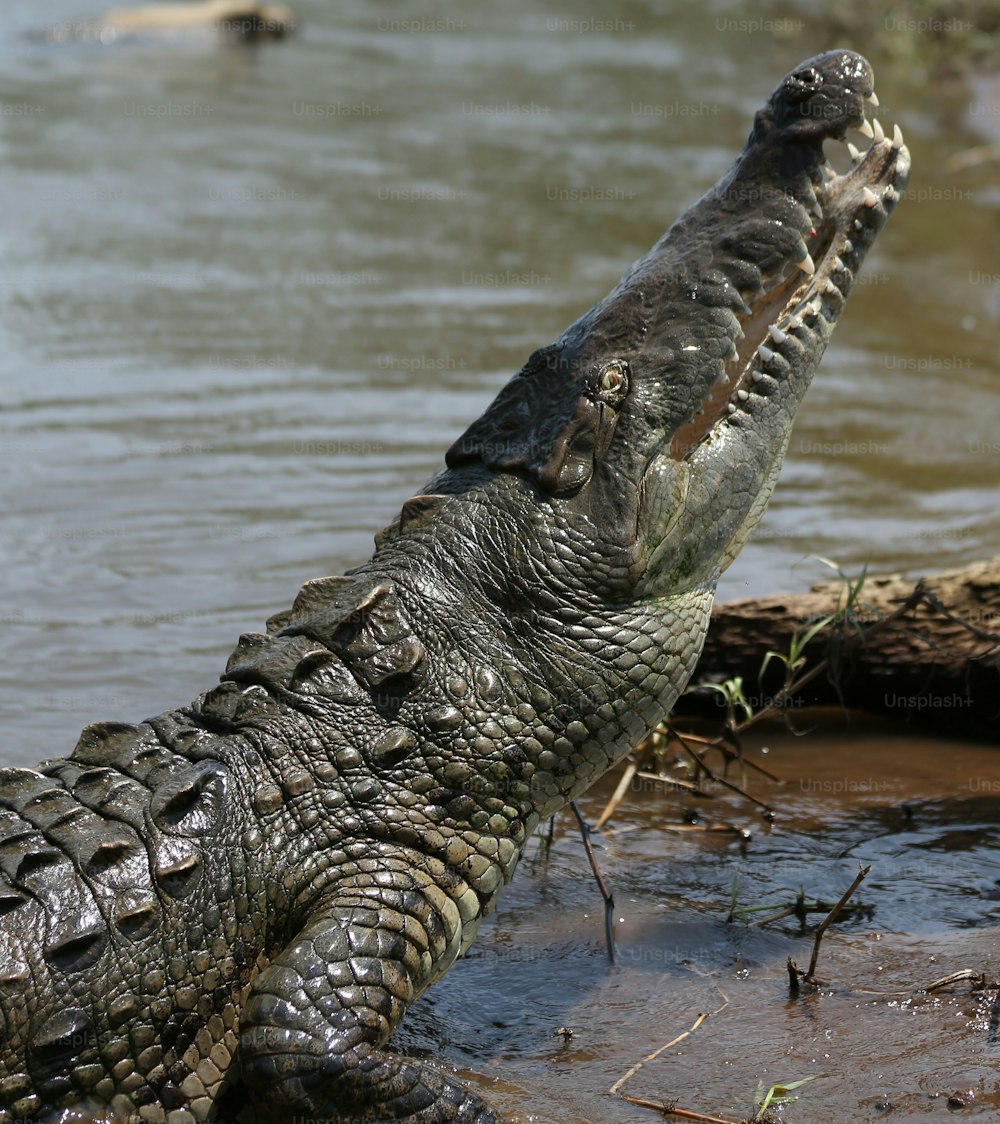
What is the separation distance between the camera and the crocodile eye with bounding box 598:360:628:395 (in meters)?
4.04

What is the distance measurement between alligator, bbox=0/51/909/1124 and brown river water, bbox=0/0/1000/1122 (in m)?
0.58

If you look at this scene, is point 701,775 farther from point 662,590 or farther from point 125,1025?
point 125,1025

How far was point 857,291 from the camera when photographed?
1161 centimetres

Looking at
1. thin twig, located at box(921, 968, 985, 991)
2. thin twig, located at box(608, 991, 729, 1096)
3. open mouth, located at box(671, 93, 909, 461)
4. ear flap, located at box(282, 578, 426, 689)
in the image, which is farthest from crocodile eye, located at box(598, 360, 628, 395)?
thin twig, located at box(921, 968, 985, 991)

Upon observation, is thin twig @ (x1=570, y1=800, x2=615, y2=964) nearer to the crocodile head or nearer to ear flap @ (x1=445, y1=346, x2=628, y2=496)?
the crocodile head

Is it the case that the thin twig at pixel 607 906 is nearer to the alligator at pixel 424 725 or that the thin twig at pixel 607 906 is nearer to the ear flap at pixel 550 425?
the alligator at pixel 424 725

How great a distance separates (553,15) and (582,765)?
72.3 ft

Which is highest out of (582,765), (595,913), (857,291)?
(857,291)

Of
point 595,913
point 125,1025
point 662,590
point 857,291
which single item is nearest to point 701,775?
point 595,913

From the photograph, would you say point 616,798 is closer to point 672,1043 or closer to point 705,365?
point 672,1043

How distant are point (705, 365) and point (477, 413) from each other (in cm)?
464

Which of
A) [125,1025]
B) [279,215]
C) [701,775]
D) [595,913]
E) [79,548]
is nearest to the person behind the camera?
[125,1025]

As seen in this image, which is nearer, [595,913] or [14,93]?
[595,913]

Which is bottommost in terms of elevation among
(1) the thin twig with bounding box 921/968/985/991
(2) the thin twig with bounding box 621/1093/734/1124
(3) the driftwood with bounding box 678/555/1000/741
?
(2) the thin twig with bounding box 621/1093/734/1124
